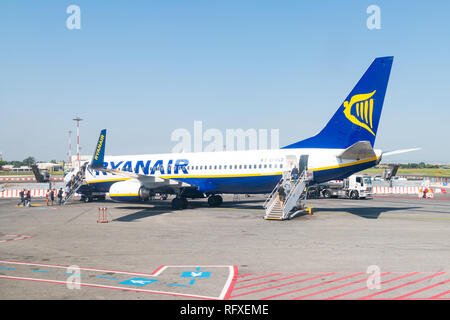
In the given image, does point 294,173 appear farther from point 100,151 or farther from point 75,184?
point 75,184

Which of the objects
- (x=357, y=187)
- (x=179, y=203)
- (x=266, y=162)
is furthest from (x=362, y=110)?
(x=357, y=187)

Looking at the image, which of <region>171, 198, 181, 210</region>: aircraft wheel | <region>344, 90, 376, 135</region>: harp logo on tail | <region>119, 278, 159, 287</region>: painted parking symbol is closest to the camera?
<region>119, 278, 159, 287</region>: painted parking symbol

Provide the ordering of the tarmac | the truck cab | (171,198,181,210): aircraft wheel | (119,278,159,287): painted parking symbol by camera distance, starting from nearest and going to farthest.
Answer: the tarmac < (119,278,159,287): painted parking symbol < (171,198,181,210): aircraft wheel < the truck cab

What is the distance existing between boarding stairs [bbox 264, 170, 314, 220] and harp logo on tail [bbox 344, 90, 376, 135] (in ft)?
15.3

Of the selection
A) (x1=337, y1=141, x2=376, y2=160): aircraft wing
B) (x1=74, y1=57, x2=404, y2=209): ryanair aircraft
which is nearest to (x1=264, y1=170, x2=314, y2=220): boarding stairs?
(x1=74, y1=57, x2=404, y2=209): ryanair aircraft

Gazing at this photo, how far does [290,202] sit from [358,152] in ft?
17.6

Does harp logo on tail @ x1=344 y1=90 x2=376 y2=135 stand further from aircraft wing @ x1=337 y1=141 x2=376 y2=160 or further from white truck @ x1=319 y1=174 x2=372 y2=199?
white truck @ x1=319 y1=174 x2=372 y2=199

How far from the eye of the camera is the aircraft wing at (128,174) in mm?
27355

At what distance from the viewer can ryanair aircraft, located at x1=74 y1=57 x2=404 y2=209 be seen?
2491 cm

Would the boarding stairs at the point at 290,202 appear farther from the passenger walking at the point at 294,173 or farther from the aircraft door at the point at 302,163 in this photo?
the aircraft door at the point at 302,163

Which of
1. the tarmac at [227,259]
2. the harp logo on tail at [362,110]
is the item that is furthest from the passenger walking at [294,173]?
the harp logo on tail at [362,110]
